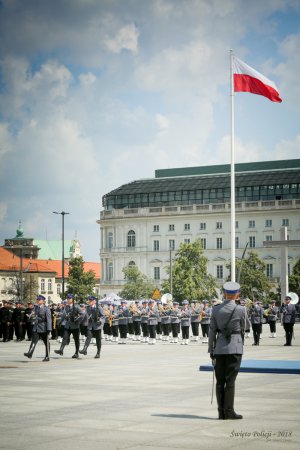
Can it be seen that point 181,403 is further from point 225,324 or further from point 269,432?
point 269,432

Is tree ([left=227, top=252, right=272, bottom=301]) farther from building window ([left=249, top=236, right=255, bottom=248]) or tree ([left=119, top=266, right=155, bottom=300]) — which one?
building window ([left=249, top=236, right=255, bottom=248])

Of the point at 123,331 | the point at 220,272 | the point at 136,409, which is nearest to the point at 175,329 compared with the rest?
the point at 123,331

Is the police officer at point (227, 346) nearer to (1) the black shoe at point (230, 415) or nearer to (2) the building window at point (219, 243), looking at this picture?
(1) the black shoe at point (230, 415)

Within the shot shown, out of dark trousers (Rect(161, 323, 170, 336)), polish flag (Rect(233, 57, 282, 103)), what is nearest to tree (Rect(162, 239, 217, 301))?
dark trousers (Rect(161, 323, 170, 336))

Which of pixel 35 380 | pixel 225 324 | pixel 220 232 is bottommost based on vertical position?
pixel 35 380

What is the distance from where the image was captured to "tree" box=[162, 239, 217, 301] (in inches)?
4545

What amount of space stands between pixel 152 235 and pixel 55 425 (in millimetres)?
134397

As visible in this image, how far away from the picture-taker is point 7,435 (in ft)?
37.4

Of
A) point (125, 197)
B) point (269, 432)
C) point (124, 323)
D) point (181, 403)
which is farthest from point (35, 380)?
point (125, 197)

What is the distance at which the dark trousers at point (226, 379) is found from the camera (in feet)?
41.1

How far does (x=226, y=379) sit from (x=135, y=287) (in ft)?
384

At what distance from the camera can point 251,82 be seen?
3444cm

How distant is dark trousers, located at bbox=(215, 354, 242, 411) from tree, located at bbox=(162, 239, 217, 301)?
335 ft

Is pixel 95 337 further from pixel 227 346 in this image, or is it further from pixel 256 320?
pixel 227 346
